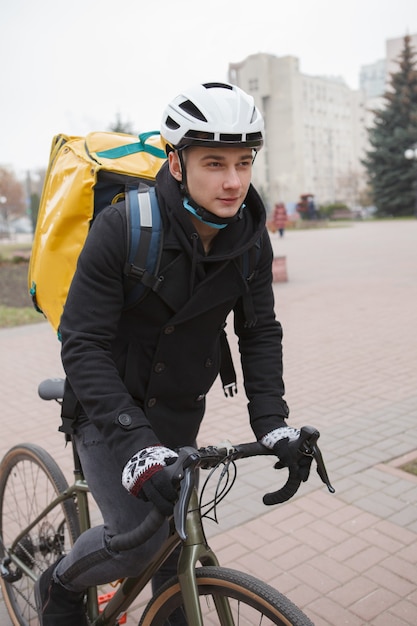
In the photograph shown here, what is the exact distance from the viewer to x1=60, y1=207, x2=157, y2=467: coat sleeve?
180 centimetres

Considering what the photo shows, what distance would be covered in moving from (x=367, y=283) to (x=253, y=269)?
1081cm

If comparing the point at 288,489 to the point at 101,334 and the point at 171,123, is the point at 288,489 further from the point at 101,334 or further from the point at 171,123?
the point at 171,123

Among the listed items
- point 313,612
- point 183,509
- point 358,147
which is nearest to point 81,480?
point 183,509

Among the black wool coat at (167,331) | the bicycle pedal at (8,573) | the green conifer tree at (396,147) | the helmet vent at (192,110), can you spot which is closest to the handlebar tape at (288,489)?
the black wool coat at (167,331)

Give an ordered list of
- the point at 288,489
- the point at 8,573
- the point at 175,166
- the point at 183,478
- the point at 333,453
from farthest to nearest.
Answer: the point at 333,453
the point at 8,573
the point at 175,166
the point at 288,489
the point at 183,478

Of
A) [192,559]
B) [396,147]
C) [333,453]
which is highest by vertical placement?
[396,147]

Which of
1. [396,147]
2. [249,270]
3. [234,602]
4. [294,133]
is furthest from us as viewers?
[294,133]

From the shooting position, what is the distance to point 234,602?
1.73 meters

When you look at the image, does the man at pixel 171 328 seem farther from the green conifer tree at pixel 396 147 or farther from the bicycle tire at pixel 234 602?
the green conifer tree at pixel 396 147

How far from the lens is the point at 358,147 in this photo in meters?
105

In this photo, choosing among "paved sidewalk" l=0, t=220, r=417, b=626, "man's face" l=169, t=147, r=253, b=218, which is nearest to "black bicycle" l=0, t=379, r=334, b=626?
"paved sidewalk" l=0, t=220, r=417, b=626

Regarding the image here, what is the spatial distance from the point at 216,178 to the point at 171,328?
44 cm

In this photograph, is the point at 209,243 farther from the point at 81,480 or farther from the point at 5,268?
the point at 5,268

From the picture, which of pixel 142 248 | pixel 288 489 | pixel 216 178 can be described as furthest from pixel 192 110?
pixel 288 489
